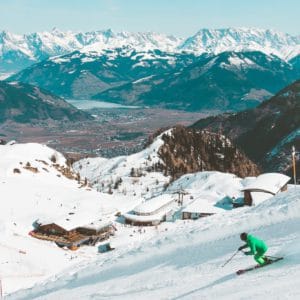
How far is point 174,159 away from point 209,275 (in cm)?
14007

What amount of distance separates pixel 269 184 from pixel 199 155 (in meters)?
80.7

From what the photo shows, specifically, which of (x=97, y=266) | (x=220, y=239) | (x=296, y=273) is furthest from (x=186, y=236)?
Result: (x=296, y=273)

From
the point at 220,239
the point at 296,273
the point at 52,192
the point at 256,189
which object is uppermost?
the point at 52,192

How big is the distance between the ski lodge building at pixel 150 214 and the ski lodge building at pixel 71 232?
6802mm

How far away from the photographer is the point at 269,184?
3546 inches

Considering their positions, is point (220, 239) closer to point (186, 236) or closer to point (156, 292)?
point (186, 236)

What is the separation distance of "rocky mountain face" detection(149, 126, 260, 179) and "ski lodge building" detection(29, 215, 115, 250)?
78.0m

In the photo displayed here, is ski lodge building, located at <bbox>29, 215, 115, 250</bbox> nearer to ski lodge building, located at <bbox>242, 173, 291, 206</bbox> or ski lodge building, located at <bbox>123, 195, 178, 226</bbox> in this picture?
ski lodge building, located at <bbox>123, 195, 178, 226</bbox>

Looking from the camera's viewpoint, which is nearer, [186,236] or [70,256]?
[186,236]

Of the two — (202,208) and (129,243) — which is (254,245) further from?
(202,208)

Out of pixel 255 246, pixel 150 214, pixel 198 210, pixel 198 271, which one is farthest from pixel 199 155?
pixel 255 246

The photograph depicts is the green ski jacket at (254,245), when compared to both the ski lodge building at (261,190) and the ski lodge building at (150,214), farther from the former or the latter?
the ski lodge building at (261,190)

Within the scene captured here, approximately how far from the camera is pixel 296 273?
19109mm

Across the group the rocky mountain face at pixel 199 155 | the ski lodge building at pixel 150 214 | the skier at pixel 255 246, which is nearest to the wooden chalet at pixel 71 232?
the ski lodge building at pixel 150 214
